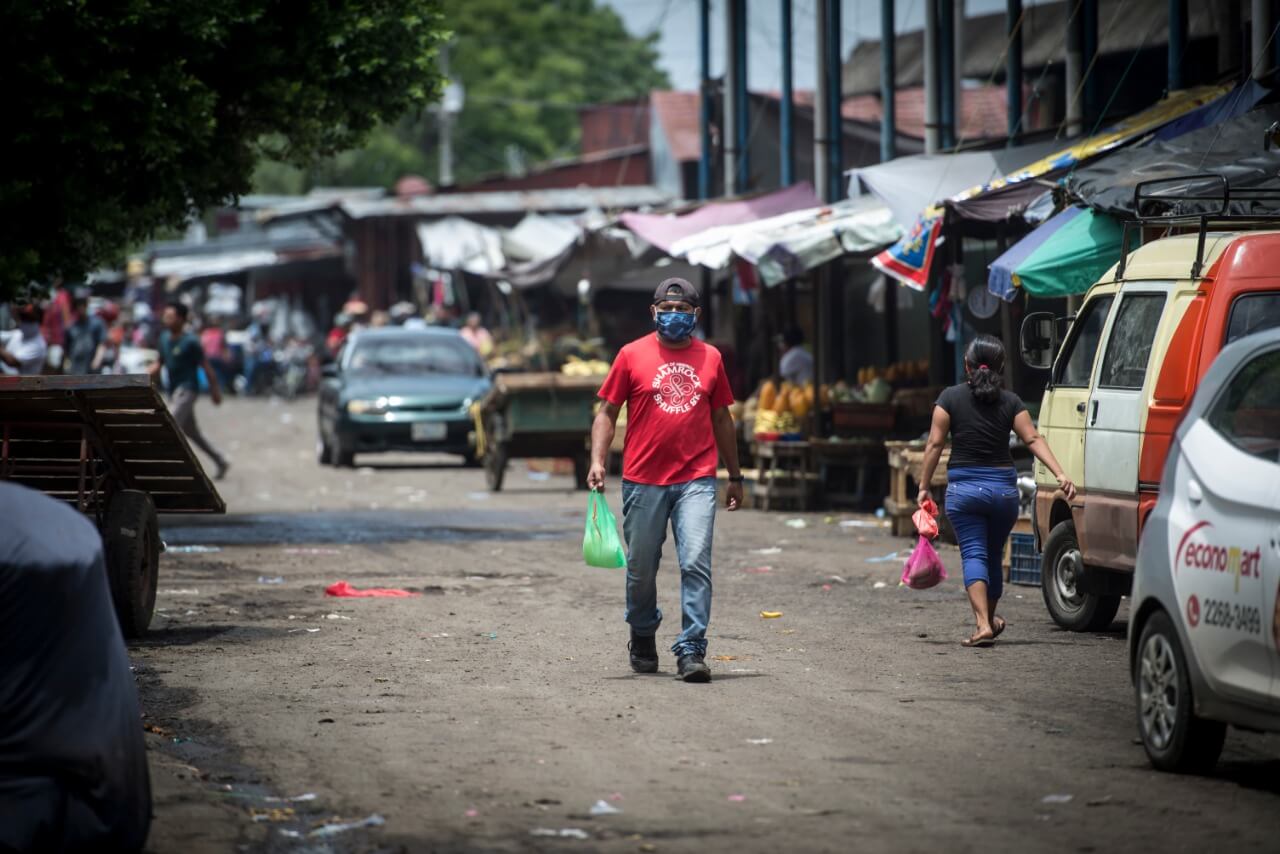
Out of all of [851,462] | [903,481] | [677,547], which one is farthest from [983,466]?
[851,462]

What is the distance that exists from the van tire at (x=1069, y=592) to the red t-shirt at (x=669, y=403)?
282 centimetres

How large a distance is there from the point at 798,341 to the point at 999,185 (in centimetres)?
787

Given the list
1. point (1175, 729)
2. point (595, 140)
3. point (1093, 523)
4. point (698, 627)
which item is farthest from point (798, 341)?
point (595, 140)

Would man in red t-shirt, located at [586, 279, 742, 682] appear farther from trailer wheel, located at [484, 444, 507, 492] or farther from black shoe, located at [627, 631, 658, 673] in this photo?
trailer wheel, located at [484, 444, 507, 492]

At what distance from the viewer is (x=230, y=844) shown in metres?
6.39

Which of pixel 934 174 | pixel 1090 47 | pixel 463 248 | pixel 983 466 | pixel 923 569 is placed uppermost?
pixel 1090 47

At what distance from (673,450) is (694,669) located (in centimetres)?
106

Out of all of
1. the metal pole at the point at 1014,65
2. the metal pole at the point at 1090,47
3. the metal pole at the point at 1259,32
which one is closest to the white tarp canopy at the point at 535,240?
the metal pole at the point at 1014,65

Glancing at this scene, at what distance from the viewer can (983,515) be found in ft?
36.3

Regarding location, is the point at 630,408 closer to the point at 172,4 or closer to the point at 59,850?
the point at 59,850

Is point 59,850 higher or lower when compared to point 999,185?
lower

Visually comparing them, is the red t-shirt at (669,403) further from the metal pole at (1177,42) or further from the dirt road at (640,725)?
the metal pole at (1177,42)

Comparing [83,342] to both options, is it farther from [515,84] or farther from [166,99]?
[515,84]

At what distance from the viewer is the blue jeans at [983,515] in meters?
11.0
